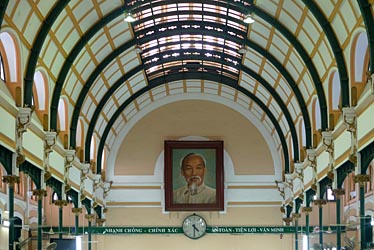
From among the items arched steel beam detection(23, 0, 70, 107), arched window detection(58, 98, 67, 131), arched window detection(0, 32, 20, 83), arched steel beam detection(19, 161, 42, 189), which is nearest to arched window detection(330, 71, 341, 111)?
arched steel beam detection(23, 0, 70, 107)

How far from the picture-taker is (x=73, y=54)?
144 feet

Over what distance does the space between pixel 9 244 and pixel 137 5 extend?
1720 centimetres

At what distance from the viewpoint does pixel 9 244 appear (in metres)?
33.7

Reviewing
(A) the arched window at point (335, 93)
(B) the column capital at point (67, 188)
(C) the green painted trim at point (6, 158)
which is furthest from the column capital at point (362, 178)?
(B) the column capital at point (67, 188)

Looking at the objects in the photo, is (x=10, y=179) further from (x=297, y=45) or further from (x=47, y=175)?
(x=297, y=45)

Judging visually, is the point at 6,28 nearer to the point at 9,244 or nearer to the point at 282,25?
the point at 9,244

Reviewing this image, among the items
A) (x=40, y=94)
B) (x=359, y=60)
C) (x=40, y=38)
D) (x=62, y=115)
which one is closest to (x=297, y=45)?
(x=359, y=60)

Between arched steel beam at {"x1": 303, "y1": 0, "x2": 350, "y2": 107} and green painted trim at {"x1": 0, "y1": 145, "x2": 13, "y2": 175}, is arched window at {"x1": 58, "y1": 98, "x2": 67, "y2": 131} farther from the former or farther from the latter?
arched steel beam at {"x1": 303, "y1": 0, "x2": 350, "y2": 107}

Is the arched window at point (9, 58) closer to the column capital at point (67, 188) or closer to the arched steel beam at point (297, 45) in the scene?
the column capital at point (67, 188)

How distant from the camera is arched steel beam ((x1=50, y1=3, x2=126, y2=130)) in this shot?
1708 inches

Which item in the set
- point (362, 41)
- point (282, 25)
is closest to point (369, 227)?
point (362, 41)

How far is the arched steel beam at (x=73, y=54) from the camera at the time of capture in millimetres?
43375

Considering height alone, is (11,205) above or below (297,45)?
below

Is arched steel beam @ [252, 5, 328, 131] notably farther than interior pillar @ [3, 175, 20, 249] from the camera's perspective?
Yes
